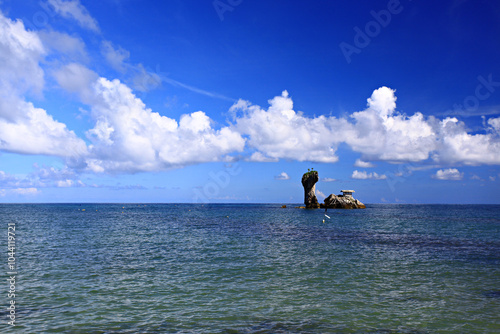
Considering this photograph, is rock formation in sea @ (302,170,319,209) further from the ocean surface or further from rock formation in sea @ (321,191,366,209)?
the ocean surface

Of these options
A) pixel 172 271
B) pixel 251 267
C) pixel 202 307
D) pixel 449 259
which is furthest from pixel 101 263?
pixel 449 259

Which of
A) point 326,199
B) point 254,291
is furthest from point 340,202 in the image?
point 254,291

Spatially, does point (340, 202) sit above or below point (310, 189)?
below

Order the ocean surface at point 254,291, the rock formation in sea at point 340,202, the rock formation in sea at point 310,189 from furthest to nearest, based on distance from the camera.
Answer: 1. the rock formation in sea at point 310,189
2. the rock formation in sea at point 340,202
3. the ocean surface at point 254,291

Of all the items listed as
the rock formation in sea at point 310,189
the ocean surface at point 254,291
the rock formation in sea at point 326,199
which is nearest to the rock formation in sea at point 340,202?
the rock formation in sea at point 326,199

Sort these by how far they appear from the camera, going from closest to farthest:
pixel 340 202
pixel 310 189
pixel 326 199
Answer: pixel 340 202
pixel 326 199
pixel 310 189

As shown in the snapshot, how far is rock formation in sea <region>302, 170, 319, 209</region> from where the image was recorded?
15368 cm

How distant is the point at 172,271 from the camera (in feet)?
79.3

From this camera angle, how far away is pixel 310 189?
516 feet

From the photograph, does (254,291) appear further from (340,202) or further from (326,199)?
(326,199)

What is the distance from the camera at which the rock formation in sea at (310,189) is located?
153675 mm

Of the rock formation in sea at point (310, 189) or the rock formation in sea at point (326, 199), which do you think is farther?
the rock formation in sea at point (310, 189)

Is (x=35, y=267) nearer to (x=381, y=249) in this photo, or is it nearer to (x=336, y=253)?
(x=336, y=253)

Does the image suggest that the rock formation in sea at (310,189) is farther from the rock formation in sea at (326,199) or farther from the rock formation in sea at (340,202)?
the rock formation in sea at (340,202)
